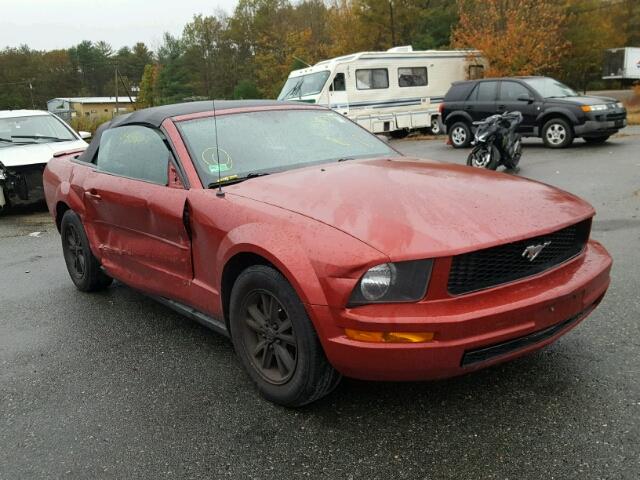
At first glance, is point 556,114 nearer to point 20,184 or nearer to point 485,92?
point 485,92

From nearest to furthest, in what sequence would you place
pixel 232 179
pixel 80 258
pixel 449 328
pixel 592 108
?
pixel 449 328, pixel 232 179, pixel 80 258, pixel 592 108

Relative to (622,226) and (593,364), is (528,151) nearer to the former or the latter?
(622,226)

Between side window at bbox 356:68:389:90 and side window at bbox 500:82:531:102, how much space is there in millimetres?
6482

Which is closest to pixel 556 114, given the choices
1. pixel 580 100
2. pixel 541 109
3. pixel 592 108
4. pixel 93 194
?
pixel 541 109

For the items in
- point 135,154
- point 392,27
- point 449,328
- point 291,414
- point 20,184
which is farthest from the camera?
point 392,27

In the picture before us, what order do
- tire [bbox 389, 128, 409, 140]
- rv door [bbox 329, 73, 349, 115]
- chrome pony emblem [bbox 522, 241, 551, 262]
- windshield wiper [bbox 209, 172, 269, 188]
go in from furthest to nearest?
tire [bbox 389, 128, 409, 140], rv door [bbox 329, 73, 349, 115], windshield wiper [bbox 209, 172, 269, 188], chrome pony emblem [bbox 522, 241, 551, 262]

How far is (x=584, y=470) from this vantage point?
92.3 inches

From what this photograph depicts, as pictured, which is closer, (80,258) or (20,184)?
(80,258)

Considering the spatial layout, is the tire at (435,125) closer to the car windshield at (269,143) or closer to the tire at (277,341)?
the car windshield at (269,143)

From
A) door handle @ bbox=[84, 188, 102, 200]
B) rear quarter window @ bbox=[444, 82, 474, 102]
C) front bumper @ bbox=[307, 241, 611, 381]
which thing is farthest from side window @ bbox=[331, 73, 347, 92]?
front bumper @ bbox=[307, 241, 611, 381]

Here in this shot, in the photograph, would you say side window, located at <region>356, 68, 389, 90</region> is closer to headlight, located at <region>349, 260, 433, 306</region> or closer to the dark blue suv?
the dark blue suv

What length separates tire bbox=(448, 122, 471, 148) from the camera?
1520 cm

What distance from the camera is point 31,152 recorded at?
9641 millimetres

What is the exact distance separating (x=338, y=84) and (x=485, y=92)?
A: 625 cm
